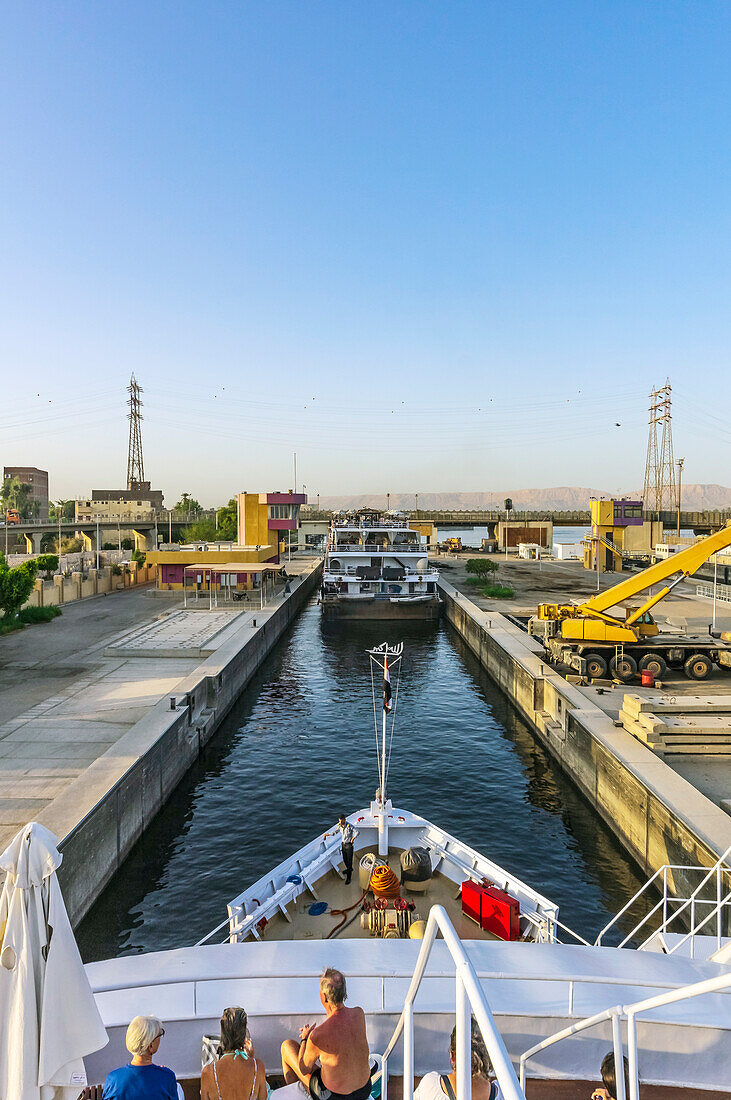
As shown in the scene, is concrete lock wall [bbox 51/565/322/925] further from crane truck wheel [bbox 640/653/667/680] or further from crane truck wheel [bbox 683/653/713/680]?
crane truck wheel [bbox 683/653/713/680]

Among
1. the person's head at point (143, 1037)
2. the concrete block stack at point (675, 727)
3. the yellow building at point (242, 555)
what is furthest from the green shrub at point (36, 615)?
the person's head at point (143, 1037)

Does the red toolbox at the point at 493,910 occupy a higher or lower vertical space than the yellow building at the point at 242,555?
lower

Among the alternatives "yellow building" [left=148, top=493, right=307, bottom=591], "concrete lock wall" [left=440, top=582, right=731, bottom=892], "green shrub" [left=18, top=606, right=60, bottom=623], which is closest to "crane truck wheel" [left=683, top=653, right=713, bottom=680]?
"concrete lock wall" [left=440, top=582, right=731, bottom=892]

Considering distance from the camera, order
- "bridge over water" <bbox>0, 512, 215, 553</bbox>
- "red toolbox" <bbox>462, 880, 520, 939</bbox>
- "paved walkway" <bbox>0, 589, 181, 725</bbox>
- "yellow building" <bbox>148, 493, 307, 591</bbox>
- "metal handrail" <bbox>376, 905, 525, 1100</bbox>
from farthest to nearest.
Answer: "bridge over water" <bbox>0, 512, 215, 553</bbox>, "yellow building" <bbox>148, 493, 307, 591</bbox>, "paved walkway" <bbox>0, 589, 181, 725</bbox>, "red toolbox" <bbox>462, 880, 520, 939</bbox>, "metal handrail" <bbox>376, 905, 525, 1100</bbox>

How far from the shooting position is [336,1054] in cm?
499

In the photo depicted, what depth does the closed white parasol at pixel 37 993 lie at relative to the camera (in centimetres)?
482

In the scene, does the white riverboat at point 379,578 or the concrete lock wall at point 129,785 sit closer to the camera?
the concrete lock wall at point 129,785

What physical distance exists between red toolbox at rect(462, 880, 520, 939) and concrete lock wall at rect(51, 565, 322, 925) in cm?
654

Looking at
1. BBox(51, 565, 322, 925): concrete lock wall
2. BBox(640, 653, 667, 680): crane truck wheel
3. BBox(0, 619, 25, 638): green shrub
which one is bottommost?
BBox(51, 565, 322, 925): concrete lock wall

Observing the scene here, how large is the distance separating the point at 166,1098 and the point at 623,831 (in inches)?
504

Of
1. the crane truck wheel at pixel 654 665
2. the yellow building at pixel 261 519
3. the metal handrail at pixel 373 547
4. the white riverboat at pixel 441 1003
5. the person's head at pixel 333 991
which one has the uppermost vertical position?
the yellow building at pixel 261 519

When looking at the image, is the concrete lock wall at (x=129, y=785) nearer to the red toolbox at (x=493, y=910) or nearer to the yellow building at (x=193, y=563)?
the red toolbox at (x=493, y=910)

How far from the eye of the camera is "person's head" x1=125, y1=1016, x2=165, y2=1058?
4.79 meters

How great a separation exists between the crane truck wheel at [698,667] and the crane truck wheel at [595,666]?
3071 mm
